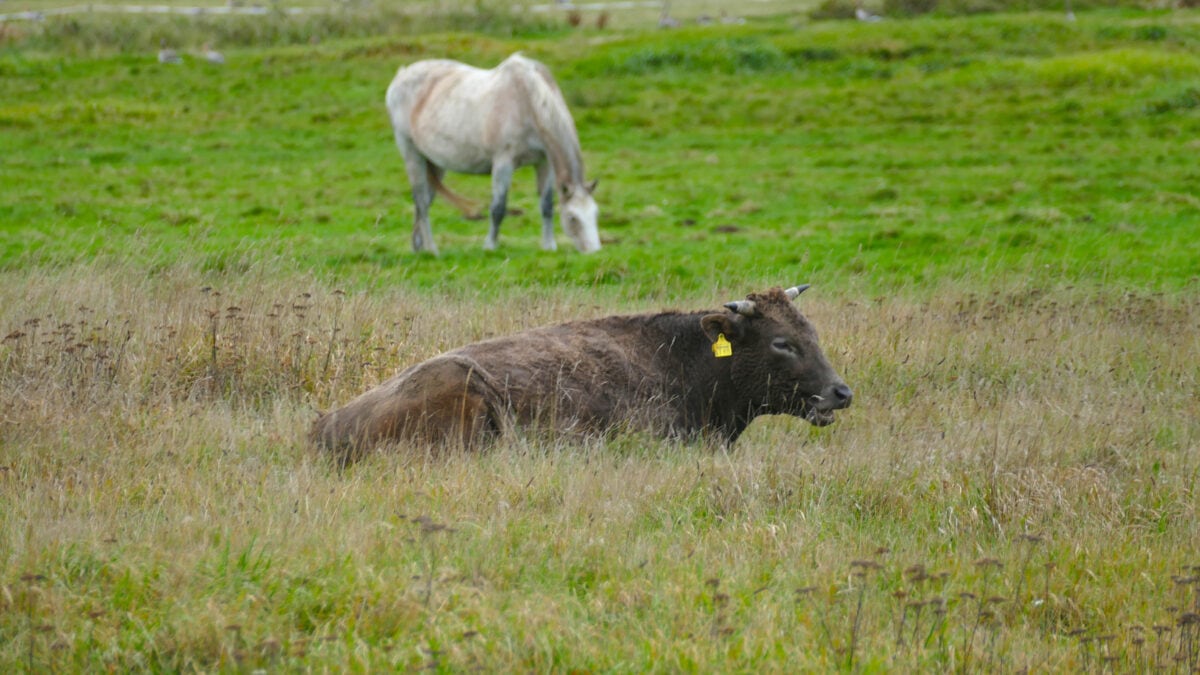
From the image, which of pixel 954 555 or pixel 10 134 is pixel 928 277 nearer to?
pixel 954 555

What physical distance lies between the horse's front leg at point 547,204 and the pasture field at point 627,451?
36cm

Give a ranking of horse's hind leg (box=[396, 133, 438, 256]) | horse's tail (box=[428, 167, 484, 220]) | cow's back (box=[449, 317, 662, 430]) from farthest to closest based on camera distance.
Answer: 1. horse's tail (box=[428, 167, 484, 220])
2. horse's hind leg (box=[396, 133, 438, 256])
3. cow's back (box=[449, 317, 662, 430])

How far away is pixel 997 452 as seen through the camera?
7445 millimetres

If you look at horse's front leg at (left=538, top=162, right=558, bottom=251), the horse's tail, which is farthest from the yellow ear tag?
the horse's tail

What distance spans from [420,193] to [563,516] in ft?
44.8

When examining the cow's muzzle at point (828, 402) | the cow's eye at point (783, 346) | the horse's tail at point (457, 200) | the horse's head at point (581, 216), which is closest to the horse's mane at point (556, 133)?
the horse's head at point (581, 216)

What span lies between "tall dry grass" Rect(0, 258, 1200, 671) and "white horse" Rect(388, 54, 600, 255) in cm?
736

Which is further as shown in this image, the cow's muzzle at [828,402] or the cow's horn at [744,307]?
the cow's horn at [744,307]

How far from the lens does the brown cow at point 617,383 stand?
300 inches

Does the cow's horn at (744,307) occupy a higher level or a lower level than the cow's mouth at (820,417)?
higher

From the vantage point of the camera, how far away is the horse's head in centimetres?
1752

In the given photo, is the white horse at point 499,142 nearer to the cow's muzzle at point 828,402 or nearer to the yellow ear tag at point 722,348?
the yellow ear tag at point 722,348

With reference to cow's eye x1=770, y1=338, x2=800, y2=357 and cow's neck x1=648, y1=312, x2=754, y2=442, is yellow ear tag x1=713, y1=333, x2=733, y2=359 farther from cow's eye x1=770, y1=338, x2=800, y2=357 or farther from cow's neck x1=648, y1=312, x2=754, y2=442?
cow's eye x1=770, y1=338, x2=800, y2=357

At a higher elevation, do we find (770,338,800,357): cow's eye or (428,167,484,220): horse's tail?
(770,338,800,357): cow's eye
